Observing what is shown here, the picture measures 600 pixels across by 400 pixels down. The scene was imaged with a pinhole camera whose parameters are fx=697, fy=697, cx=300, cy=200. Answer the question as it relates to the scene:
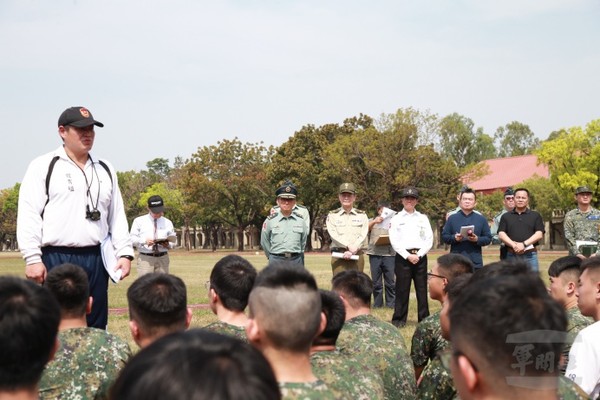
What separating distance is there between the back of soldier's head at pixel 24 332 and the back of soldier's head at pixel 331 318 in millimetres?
1639

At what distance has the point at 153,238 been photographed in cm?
1231

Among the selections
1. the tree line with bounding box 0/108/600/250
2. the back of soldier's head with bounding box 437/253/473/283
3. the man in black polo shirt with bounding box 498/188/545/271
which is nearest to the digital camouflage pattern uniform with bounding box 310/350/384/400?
the back of soldier's head with bounding box 437/253/473/283

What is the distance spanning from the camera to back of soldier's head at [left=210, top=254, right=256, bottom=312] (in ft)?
16.1

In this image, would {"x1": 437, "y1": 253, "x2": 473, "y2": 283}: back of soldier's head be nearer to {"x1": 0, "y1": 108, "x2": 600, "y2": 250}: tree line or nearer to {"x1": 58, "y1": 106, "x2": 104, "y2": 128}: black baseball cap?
{"x1": 58, "y1": 106, "x2": 104, "y2": 128}: black baseball cap

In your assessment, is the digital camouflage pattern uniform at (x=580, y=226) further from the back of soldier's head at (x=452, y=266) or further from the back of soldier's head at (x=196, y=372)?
the back of soldier's head at (x=196, y=372)

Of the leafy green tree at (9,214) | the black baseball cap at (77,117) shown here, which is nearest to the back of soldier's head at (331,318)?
the black baseball cap at (77,117)

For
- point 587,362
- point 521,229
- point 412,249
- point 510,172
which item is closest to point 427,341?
point 587,362

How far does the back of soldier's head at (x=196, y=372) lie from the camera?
125 cm

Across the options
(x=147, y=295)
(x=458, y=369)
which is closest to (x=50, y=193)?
(x=147, y=295)

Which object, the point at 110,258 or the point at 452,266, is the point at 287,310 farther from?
the point at 452,266

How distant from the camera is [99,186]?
5934 mm

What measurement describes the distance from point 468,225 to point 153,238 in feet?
17.8

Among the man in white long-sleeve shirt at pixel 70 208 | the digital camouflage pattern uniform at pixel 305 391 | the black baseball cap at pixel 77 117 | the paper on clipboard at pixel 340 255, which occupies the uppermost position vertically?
the black baseball cap at pixel 77 117

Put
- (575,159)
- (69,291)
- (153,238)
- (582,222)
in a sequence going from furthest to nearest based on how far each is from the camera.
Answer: (575,159) → (153,238) → (582,222) → (69,291)
